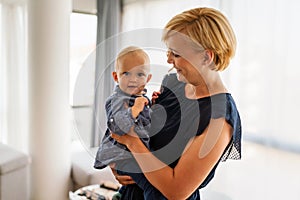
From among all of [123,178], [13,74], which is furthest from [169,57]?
[13,74]

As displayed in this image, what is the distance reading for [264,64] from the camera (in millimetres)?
1733

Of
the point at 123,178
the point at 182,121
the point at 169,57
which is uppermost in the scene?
the point at 169,57

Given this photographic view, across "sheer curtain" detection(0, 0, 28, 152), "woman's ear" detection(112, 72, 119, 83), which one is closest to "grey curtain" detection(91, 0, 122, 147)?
"woman's ear" detection(112, 72, 119, 83)

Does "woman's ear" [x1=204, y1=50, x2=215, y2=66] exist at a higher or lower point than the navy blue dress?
higher

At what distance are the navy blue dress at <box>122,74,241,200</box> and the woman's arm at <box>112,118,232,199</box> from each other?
1 cm

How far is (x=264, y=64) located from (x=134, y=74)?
1.35 metres

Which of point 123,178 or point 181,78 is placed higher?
point 181,78

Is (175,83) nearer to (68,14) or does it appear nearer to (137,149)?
(137,149)

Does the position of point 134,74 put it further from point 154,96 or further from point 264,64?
point 264,64

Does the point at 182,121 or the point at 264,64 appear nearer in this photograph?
the point at 182,121

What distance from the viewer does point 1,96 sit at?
3.10 meters

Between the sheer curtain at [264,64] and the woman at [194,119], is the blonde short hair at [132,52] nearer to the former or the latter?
the woman at [194,119]

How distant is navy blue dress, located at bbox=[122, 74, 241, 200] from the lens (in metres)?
0.55

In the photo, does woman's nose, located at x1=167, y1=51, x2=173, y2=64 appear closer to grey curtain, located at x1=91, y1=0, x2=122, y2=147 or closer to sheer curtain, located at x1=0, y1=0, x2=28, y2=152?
grey curtain, located at x1=91, y1=0, x2=122, y2=147
